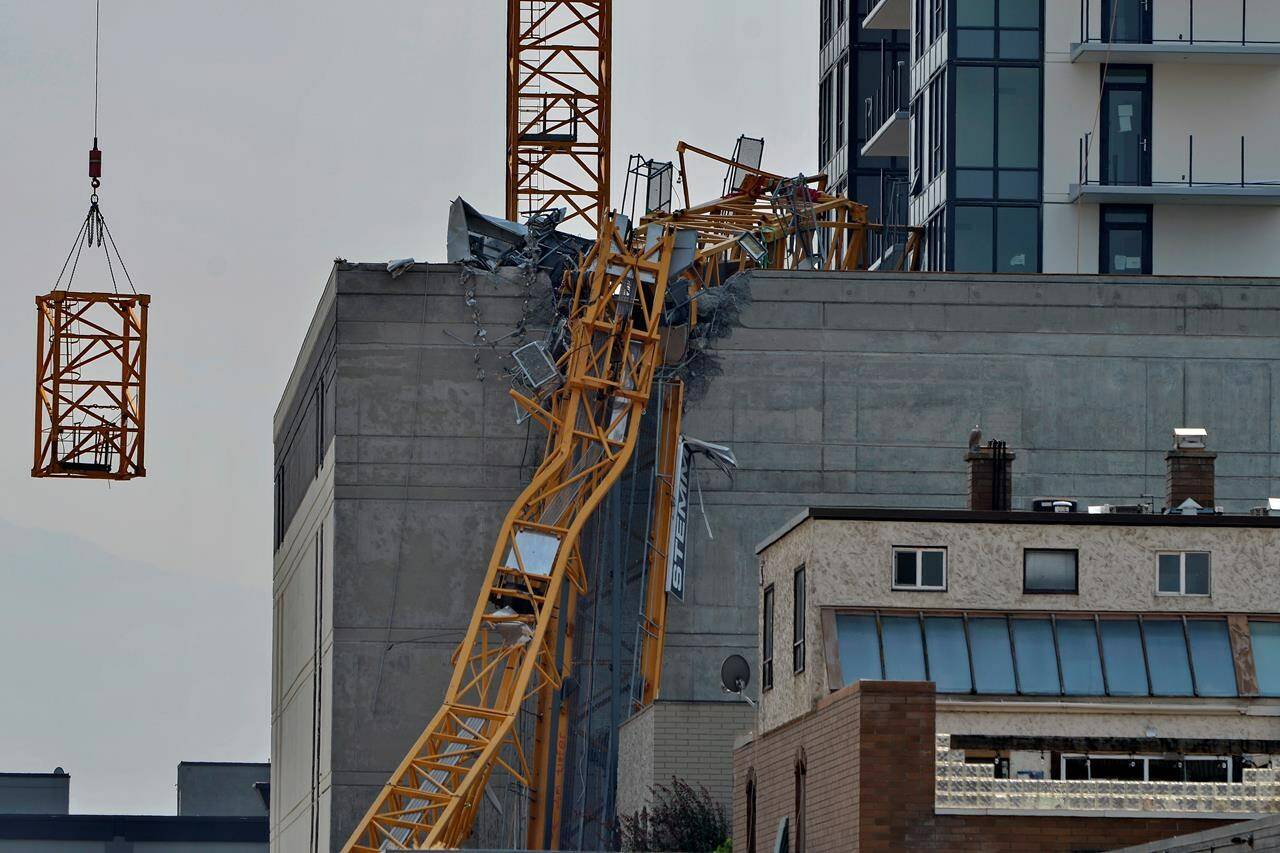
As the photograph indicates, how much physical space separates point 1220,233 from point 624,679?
32.3 metres

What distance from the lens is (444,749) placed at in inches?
3351

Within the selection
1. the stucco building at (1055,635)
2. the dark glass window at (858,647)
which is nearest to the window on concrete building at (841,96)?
the stucco building at (1055,635)

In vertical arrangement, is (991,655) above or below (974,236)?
below

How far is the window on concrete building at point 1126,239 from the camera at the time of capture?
359 feet

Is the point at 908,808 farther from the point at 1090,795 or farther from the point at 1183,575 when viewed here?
the point at 1183,575

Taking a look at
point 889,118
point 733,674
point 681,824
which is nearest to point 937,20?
point 889,118

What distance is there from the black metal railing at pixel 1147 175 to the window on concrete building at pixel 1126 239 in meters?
1.22

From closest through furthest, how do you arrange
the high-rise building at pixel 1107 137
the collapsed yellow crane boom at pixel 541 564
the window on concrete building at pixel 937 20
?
the collapsed yellow crane boom at pixel 541 564
the high-rise building at pixel 1107 137
the window on concrete building at pixel 937 20

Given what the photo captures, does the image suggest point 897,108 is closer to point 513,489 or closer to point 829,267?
point 829,267

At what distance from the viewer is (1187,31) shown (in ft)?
358

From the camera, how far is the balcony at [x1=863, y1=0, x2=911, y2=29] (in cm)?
12088

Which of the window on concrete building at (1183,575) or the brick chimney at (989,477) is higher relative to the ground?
the brick chimney at (989,477)

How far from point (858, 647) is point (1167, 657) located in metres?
5.41

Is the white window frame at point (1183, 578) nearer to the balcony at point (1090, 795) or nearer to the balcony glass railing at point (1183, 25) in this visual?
the balcony at point (1090, 795)
